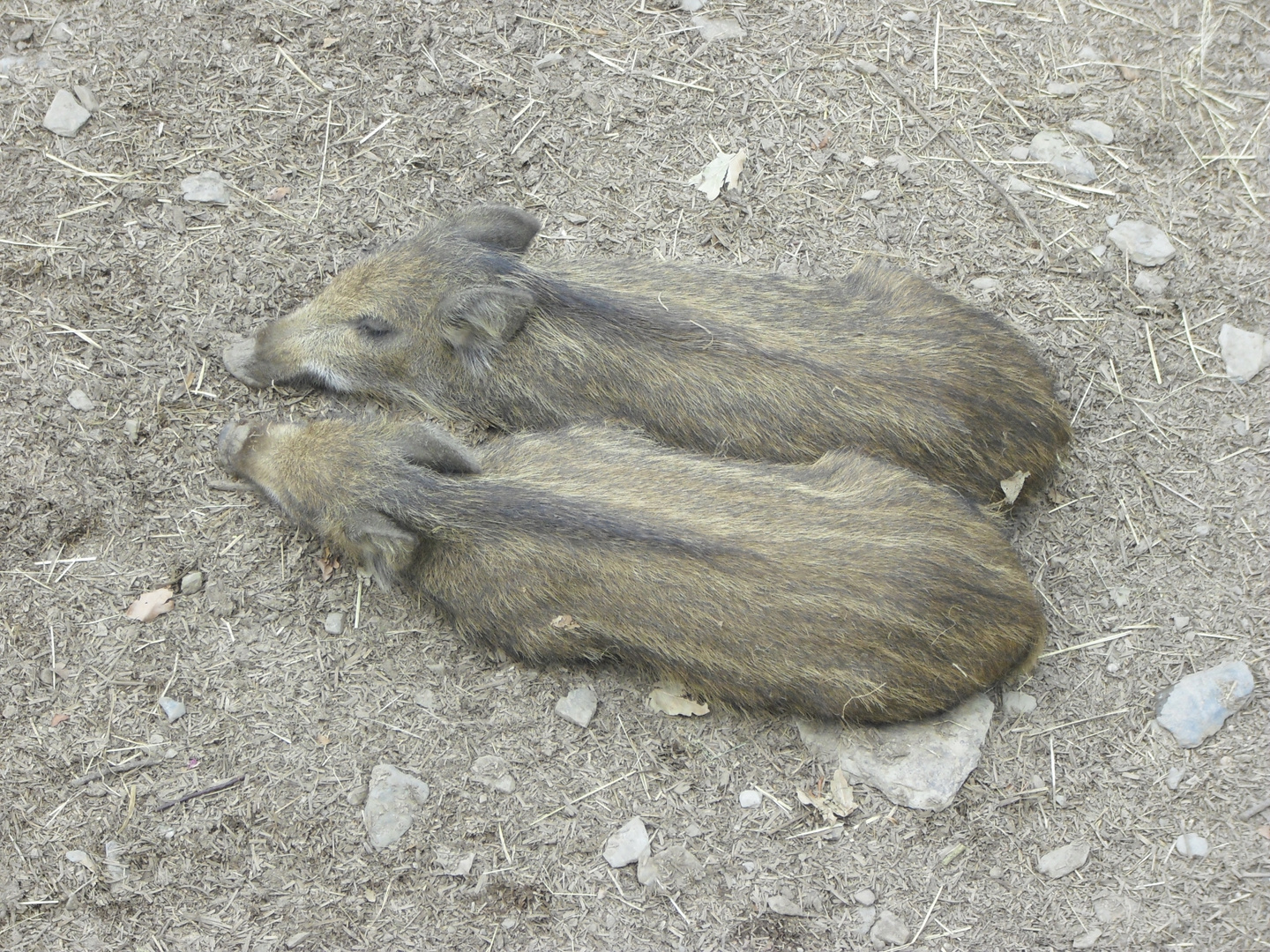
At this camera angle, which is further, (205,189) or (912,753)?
(205,189)

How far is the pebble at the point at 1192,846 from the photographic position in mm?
→ 4023

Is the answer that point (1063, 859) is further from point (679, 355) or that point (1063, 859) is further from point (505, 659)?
point (679, 355)

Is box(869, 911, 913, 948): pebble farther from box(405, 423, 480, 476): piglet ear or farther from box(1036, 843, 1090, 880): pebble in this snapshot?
box(405, 423, 480, 476): piglet ear

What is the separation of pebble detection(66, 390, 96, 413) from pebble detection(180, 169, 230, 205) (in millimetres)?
1144

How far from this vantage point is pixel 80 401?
4.73 meters

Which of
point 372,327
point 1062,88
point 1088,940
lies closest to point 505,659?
point 372,327

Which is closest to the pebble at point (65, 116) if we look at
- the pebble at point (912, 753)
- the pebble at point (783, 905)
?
the pebble at point (912, 753)

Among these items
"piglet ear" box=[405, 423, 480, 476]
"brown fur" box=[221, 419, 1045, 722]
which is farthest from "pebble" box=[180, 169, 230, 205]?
"piglet ear" box=[405, 423, 480, 476]

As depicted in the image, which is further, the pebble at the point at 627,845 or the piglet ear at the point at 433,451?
the piglet ear at the point at 433,451

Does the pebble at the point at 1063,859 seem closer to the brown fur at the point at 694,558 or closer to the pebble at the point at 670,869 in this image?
the brown fur at the point at 694,558

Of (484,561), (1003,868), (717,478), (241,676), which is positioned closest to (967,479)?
(717,478)

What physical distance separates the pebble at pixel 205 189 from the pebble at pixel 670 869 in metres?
A: 3.75

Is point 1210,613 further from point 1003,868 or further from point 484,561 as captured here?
point 484,561

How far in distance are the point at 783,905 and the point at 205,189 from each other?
4.28 metres
